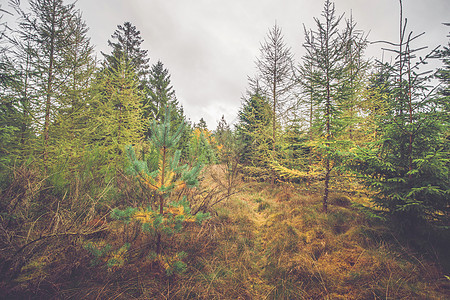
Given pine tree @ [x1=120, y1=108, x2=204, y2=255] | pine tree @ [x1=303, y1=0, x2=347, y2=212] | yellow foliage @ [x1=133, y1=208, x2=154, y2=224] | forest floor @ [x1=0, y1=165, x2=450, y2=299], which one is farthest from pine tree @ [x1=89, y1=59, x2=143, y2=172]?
pine tree @ [x1=303, y1=0, x2=347, y2=212]

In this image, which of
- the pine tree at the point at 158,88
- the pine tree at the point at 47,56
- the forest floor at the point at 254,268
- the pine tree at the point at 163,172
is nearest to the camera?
the forest floor at the point at 254,268

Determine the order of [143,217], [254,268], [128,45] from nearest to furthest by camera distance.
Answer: [143,217] → [254,268] → [128,45]

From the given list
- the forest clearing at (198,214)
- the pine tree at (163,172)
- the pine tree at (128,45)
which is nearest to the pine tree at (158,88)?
the pine tree at (128,45)

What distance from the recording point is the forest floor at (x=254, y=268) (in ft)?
5.73

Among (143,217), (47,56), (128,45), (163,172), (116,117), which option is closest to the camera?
(143,217)

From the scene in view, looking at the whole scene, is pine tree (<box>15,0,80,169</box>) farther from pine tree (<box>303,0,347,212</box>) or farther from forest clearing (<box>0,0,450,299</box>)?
pine tree (<box>303,0,347,212</box>)

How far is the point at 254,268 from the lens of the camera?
2.78 m

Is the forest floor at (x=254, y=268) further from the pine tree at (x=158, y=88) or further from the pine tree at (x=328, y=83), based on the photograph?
the pine tree at (x=158, y=88)

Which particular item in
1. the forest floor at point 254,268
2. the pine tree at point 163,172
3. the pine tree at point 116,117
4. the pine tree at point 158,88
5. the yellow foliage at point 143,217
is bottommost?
the forest floor at point 254,268

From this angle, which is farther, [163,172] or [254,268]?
[254,268]

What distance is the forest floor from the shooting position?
5.73 feet

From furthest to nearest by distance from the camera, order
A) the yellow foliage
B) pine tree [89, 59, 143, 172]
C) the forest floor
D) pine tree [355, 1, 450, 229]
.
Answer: pine tree [89, 59, 143, 172] < pine tree [355, 1, 450, 229] < the yellow foliage < the forest floor

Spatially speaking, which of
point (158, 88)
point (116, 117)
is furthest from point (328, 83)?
point (158, 88)

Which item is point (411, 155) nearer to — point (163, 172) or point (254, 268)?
point (254, 268)
